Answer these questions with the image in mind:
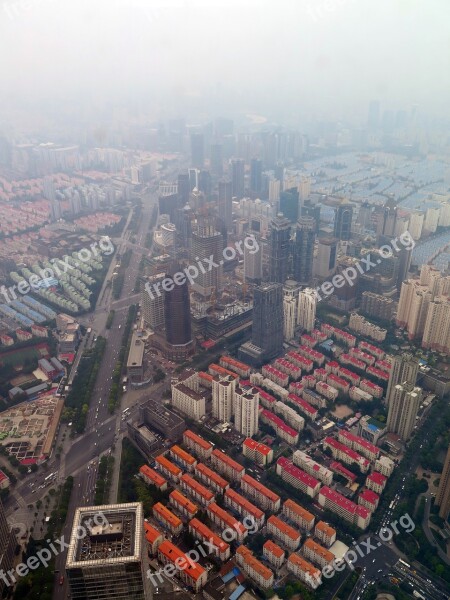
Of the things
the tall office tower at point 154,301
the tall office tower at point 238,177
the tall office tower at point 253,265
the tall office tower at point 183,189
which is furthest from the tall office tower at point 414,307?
the tall office tower at point 238,177

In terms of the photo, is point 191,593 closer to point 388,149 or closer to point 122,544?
point 122,544

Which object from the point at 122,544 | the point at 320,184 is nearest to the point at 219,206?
the point at 320,184

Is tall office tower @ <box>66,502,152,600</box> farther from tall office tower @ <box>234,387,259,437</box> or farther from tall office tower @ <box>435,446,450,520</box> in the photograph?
tall office tower @ <box>435,446,450,520</box>

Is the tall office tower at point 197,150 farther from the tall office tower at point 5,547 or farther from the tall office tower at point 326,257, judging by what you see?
the tall office tower at point 5,547

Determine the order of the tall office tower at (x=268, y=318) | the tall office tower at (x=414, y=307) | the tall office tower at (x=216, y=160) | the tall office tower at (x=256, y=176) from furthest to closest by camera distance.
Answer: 1. the tall office tower at (x=216, y=160)
2. the tall office tower at (x=256, y=176)
3. the tall office tower at (x=414, y=307)
4. the tall office tower at (x=268, y=318)

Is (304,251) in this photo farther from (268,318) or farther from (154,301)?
(154,301)

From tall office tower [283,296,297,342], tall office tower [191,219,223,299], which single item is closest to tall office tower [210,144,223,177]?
tall office tower [191,219,223,299]
